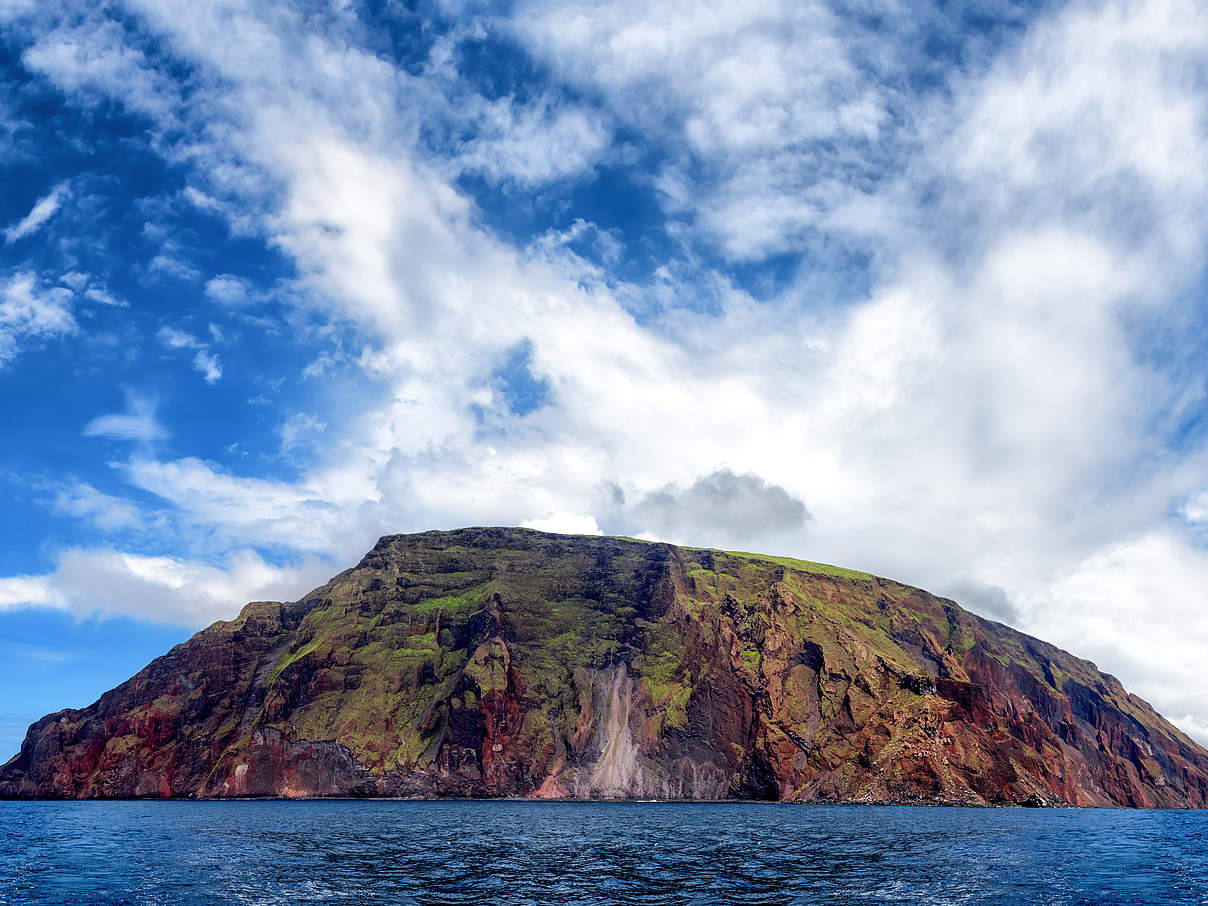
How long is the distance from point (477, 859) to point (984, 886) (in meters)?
43.8

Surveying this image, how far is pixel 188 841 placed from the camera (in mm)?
94688

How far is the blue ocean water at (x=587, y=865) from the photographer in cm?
5647

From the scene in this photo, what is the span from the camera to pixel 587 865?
7100 cm

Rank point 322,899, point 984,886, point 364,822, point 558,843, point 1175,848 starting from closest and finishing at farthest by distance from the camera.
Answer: point 322,899 → point 984,886 → point 558,843 → point 1175,848 → point 364,822

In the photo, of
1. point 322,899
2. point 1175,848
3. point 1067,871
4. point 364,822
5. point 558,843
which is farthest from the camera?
point 364,822

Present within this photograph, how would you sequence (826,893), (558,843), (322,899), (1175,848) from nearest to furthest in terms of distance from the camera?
1. (322,899)
2. (826,893)
3. (558,843)
4. (1175,848)

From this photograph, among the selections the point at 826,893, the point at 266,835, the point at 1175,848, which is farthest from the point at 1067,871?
the point at 266,835

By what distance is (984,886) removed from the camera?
63219 mm

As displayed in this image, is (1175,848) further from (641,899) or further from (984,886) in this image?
(641,899)

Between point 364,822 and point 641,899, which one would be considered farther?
point 364,822

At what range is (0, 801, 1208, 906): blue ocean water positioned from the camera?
185 feet

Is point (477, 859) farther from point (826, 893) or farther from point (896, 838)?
point (896, 838)

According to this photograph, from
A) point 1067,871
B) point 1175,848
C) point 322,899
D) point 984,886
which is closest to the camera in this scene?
point 322,899

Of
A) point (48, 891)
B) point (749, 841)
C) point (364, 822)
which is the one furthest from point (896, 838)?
point (48, 891)
